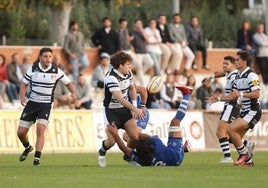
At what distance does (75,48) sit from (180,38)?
3844mm

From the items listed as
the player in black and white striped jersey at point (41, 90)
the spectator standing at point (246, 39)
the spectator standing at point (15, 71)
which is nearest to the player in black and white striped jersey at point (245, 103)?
the player in black and white striped jersey at point (41, 90)

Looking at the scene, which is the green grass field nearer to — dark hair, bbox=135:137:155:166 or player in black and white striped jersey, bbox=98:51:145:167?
dark hair, bbox=135:137:155:166

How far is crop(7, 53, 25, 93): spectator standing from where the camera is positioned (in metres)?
34.2

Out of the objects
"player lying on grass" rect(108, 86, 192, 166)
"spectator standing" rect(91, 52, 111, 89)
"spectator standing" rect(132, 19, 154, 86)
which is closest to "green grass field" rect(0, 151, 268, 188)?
"player lying on grass" rect(108, 86, 192, 166)

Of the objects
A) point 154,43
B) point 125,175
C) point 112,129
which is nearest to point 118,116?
point 112,129

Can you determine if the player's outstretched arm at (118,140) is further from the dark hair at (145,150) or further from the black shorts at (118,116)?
the dark hair at (145,150)

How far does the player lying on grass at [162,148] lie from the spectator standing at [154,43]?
14.4 metres

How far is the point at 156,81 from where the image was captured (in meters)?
26.1

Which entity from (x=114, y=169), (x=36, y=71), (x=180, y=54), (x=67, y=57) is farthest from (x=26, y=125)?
(x=180, y=54)

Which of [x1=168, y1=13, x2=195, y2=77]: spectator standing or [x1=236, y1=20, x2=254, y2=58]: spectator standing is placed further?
[x1=236, y1=20, x2=254, y2=58]: spectator standing

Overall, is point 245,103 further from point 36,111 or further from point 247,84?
point 36,111

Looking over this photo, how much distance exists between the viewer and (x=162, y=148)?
889 inches

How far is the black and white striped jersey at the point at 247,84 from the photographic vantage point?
76.6 feet

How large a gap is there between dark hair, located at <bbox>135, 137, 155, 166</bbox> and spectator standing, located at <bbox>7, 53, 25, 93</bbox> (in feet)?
38.9
